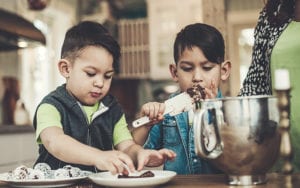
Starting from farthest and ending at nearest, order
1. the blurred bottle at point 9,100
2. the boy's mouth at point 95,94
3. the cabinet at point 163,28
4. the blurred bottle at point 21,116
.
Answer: the cabinet at point 163,28, the blurred bottle at point 9,100, the blurred bottle at point 21,116, the boy's mouth at point 95,94

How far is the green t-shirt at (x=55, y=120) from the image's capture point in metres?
1.18

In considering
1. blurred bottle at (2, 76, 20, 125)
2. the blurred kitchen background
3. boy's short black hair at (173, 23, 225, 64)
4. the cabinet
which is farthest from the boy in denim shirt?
the cabinet

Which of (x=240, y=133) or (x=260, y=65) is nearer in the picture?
(x=240, y=133)

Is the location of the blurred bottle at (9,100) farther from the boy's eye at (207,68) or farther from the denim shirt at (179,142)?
the boy's eye at (207,68)

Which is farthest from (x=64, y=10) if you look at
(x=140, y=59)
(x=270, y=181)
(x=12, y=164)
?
(x=270, y=181)

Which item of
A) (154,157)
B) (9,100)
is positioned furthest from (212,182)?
(9,100)

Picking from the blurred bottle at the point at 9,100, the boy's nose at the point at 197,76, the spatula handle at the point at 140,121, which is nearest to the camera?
the spatula handle at the point at 140,121

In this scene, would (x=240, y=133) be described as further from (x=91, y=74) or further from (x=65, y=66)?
(x=65, y=66)

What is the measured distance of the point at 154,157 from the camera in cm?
101

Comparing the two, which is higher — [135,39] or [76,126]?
[135,39]

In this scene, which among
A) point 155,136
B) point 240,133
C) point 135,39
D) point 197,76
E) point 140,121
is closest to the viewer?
point 240,133

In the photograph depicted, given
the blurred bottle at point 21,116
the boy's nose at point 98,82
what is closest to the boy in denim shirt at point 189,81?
the boy's nose at point 98,82

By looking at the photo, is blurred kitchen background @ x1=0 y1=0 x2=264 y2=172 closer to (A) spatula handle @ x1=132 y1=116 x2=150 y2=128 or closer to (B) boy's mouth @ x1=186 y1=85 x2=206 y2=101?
(B) boy's mouth @ x1=186 y1=85 x2=206 y2=101

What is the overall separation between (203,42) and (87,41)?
1.21ft
